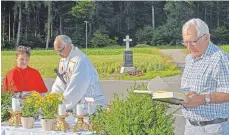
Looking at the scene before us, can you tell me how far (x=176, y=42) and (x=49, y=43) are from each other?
245 cm

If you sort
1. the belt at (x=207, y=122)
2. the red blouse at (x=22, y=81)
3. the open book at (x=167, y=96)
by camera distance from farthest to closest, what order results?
the red blouse at (x=22, y=81) < the belt at (x=207, y=122) < the open book at (x=167, y=96)

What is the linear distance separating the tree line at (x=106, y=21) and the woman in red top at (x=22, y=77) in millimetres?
5817

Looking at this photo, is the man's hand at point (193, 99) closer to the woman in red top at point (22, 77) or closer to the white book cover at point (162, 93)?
the white book cover at point (162, 93)

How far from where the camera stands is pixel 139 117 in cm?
219

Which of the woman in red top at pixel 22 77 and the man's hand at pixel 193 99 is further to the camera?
the woman in red top at pixel 22 77

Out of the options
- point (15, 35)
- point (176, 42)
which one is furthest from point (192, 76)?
point (15, 35)

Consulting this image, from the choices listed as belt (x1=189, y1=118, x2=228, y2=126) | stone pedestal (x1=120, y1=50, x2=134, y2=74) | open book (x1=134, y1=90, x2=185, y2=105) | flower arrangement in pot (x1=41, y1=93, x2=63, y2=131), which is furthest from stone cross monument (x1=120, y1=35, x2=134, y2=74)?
open book (x1=134, y1=90, x2=185, y2=105)

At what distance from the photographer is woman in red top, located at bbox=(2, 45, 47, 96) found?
3498 millimetres

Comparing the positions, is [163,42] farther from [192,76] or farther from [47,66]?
[192,76]

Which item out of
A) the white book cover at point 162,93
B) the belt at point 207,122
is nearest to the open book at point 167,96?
the white book cover at point 162,93

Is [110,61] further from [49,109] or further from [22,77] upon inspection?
[49,109]

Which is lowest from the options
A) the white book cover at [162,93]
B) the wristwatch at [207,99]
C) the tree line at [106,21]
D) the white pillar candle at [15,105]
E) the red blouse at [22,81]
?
the white pillar candle at [15,105]

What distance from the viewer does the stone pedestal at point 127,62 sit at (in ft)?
34.7

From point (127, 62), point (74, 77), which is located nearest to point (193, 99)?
point (74, 77)
